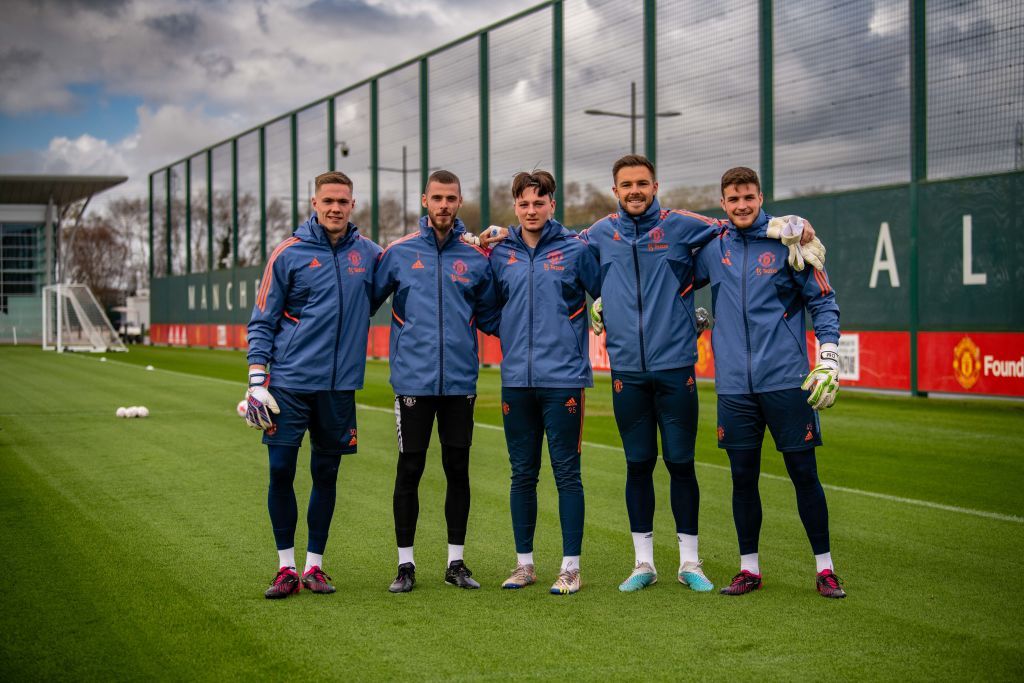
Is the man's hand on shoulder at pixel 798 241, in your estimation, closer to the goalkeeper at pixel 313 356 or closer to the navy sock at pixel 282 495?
the goalkeeper at pixel 313 356

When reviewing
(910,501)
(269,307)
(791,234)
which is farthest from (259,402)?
(910,501)

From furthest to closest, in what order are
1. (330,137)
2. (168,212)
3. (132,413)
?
(168,212) → (330,137) → (132,413)

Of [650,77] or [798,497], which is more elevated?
[650,77]

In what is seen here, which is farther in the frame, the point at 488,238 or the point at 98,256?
the point at 98,256

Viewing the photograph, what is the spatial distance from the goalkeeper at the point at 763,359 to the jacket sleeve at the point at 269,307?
2.06 m

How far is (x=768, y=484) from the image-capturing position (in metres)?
7.93

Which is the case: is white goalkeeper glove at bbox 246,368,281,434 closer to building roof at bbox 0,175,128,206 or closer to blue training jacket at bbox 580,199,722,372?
blue training jacket at bbox 580,199,722,372

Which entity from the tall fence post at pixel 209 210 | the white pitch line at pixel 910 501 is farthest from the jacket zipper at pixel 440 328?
the tall fence post at pixel 209 210

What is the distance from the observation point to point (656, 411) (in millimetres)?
5188

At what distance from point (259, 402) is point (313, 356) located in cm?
33

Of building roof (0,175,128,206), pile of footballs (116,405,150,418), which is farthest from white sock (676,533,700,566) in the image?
building roof (0,175,128,206)

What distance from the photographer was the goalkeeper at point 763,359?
4.92m

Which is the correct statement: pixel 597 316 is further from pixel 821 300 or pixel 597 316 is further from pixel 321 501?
pixel 321 501

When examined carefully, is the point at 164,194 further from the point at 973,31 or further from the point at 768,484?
the point at 768,484
